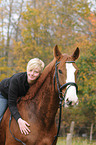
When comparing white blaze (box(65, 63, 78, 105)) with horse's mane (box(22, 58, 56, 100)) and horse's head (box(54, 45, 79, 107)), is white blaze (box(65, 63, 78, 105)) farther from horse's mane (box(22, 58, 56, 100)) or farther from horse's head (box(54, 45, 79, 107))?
horse's mane (box(22, 58, 56, 100))

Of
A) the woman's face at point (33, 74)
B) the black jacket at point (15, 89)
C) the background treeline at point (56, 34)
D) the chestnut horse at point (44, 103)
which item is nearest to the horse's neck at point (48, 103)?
the chestnut horse at point (44, 103)

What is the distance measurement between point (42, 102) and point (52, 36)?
1605 cm

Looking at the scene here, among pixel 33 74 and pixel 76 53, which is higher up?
pixel 76 53

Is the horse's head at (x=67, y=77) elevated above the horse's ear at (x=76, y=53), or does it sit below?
below

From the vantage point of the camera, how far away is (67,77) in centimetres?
304

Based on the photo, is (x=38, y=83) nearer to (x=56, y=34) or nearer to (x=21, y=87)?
(x=21, y=87)

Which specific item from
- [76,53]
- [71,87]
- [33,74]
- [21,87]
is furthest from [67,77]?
[21,87]

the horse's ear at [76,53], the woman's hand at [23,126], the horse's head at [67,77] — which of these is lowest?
the woman's hand at [23,126]

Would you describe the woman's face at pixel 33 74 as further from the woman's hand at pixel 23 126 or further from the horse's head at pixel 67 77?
the woman's hand at pixel 23 126

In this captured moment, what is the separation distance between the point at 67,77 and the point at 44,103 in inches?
28.2

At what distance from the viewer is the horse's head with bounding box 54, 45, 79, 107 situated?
9.37ft

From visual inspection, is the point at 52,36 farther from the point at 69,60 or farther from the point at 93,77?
the point at 69,60

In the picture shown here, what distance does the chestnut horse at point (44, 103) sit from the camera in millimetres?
3184

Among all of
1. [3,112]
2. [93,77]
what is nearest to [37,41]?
[93,77]
